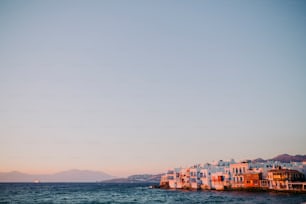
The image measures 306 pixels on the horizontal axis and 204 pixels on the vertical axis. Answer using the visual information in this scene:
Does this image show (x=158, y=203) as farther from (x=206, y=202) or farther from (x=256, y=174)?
(x=256, y=174)

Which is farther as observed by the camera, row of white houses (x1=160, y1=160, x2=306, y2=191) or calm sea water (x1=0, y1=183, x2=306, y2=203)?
row of white houses (x1=160, y1=160, x2=306, y2=191)

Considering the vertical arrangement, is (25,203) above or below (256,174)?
below

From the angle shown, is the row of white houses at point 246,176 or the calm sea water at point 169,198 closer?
the calm sea water at point 169,198

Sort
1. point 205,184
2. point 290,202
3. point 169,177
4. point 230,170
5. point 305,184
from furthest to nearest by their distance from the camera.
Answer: point 169,177 → point 205,184 → point 230,170 → point 305,184 → point 290,202

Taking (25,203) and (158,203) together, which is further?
(25,203)

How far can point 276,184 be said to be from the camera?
76250 mm

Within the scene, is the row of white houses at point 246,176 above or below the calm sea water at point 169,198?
above

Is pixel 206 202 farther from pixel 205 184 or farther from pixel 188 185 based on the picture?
pixel 188 185

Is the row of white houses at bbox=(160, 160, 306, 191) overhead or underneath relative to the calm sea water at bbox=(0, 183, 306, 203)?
overhead

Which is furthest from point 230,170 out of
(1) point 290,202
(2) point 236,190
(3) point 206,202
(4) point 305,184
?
(1) point 290,202

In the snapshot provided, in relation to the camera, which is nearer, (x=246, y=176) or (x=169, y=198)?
(x=169, y=198)

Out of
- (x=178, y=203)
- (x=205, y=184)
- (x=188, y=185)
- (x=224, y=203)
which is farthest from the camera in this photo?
(x=188, y=185)

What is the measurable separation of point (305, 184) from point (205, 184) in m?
37.2

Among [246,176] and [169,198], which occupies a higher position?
[246,176]
